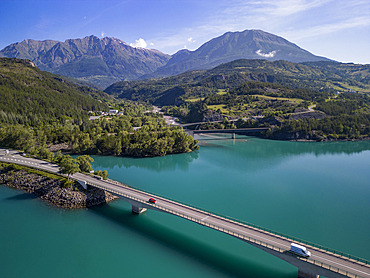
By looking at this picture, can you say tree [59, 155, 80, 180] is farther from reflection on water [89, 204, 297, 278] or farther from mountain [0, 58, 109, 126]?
mountain [0, 58, 109, 126]

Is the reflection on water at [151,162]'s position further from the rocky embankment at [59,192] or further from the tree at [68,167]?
the tree at [68,167]

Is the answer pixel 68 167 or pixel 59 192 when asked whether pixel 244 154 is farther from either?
pixel 59 192

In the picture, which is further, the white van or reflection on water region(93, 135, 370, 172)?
reflection on water region(93, 135, 370, 172)

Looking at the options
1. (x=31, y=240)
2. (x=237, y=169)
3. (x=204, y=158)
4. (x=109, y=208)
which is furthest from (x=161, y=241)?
(x=204, y=158)

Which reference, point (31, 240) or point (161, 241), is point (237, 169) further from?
point (31, 240)

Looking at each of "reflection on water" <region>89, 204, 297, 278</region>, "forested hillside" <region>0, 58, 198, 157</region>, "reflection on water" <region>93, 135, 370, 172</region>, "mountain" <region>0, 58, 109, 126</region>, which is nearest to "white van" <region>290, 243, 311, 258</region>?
"reflection on water" <region>89, 204, 297, 278</region>

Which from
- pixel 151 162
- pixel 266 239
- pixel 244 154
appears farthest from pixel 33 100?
pixel 266 239
